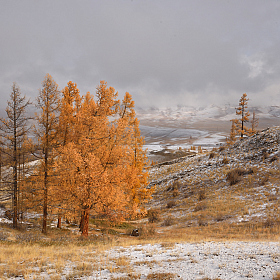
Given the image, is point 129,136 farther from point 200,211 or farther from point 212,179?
point 212,179

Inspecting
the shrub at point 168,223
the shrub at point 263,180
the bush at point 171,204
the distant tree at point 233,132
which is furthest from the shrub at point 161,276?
the distant tree at point 233,132

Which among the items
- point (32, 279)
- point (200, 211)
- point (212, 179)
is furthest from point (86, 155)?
point (212, 179)

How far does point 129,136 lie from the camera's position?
38.9 ft

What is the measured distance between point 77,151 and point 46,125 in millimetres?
4455

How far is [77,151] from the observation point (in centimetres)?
1120

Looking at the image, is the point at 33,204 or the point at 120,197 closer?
the point at 120,197

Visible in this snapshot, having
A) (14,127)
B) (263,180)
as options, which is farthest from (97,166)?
(263,180)

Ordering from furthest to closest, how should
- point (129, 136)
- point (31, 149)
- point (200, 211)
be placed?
point (200, 211) → point (31, 149) → point (129, 136)

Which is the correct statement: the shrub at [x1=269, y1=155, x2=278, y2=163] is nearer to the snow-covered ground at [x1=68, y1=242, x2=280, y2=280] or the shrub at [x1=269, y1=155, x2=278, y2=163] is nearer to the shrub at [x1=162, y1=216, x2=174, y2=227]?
the shrub at [x1=162, y1=216, x2=174, y2=227]

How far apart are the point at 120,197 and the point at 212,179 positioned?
19283 mm

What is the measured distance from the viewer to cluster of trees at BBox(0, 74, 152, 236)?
34.3ft

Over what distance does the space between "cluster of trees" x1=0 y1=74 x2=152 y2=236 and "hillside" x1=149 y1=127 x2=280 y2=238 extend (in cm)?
704

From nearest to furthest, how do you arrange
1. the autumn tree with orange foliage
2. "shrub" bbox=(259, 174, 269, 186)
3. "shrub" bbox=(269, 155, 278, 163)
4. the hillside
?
the autumn tree with orange foliage < the hillside < "shrub" bbox=(259, 174, 269, 186) < "shrub" bbox=(269, 155, 278, 163)

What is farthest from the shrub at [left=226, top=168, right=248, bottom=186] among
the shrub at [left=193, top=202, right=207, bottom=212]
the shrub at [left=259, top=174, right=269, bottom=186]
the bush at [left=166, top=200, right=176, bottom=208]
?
the bush at [left=166, top=200, right=176, bottom=208]
